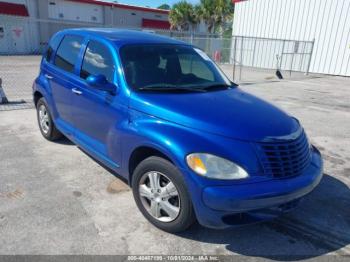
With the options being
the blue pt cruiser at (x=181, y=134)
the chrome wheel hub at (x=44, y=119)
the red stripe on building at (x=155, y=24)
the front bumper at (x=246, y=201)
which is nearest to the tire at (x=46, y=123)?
the chrome wheel hub at (x=44, y=119)

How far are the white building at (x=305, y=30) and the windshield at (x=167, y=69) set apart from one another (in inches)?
623

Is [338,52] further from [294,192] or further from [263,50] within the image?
[294,192]

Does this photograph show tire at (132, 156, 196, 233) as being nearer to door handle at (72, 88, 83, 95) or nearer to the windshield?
the windshield

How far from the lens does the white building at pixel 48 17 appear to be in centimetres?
2969

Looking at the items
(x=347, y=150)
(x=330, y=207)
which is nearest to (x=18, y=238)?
(x=330, y=207)

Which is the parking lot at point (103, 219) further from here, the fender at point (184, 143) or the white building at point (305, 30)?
the white building at point (305, 30)

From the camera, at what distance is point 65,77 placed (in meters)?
4.57

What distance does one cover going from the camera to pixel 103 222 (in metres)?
3.39

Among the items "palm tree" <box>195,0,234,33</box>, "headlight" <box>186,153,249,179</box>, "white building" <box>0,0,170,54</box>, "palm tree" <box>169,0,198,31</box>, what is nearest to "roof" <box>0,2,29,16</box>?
"white building" <box>0,0,170,54</box>

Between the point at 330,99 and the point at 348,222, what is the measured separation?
8666 millimetres

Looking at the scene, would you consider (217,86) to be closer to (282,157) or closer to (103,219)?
(282,157)

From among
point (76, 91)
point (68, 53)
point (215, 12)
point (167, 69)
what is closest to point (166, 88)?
point (167, 69)

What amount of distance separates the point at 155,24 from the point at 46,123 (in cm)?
3928

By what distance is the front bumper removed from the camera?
269 centimetres
